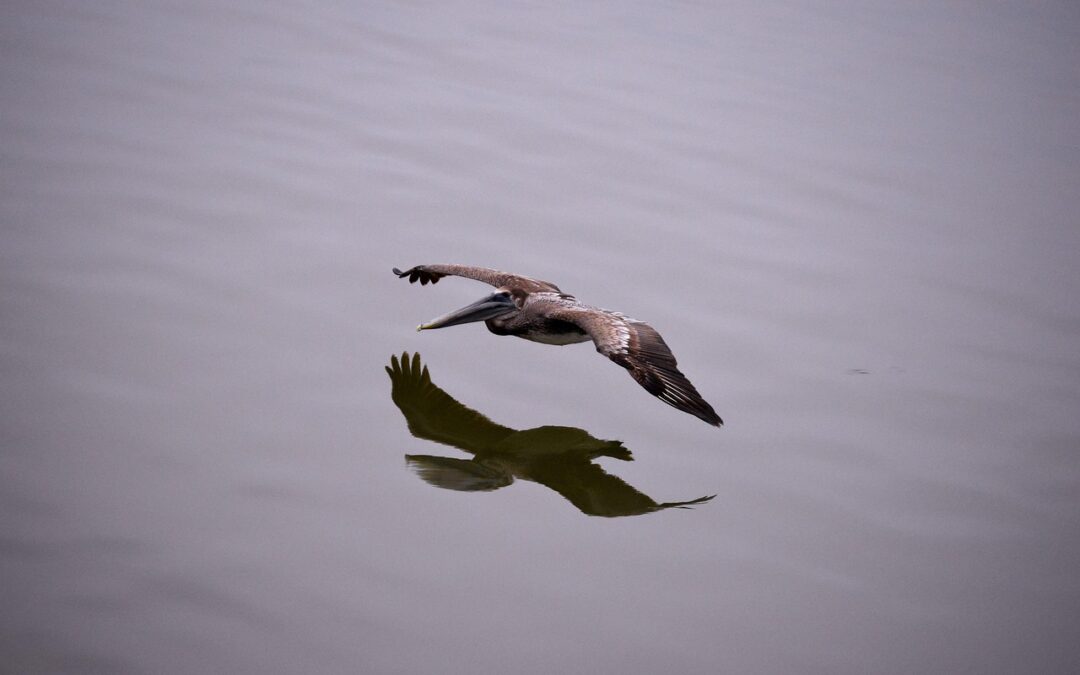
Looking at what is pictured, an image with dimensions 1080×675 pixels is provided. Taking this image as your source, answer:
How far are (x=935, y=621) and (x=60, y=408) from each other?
206 inches

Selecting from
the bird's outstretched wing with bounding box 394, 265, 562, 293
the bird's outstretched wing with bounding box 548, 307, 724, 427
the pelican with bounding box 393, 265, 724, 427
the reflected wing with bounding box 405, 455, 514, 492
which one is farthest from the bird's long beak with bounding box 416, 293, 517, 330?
the reflected wing with bounding box 405, 455, 514, 492

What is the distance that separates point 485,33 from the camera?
14.2m

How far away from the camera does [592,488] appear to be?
21.3 feet

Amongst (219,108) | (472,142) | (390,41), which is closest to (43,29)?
(219,108)

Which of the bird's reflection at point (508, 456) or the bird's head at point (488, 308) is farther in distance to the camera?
the bird's head at point (488, 308)

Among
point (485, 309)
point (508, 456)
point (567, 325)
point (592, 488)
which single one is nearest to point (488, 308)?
point (485, 309)

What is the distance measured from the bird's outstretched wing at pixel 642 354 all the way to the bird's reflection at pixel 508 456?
0.63 metres

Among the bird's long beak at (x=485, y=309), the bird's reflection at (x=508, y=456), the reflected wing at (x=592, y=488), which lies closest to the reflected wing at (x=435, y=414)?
the bird's reflection at (x=508, y=456)

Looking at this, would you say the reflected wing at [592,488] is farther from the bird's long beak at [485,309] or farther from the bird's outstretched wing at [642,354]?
the bird's long beak at [485,309]

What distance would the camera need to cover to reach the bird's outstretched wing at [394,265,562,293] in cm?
802

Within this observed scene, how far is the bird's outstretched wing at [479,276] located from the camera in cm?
802

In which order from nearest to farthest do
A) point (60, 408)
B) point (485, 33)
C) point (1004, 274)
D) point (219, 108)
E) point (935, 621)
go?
1. point (935, 621)
2. point (60, 408)
3. point (1004, 274)
4. point (219, 108)
5. point (485, 33)

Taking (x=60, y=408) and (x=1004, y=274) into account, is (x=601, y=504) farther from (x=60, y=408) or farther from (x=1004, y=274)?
(x=1004, y=274)

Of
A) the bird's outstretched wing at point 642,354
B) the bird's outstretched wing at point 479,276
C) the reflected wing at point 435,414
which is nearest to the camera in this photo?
the bird's outstretched wing at point 642,354
